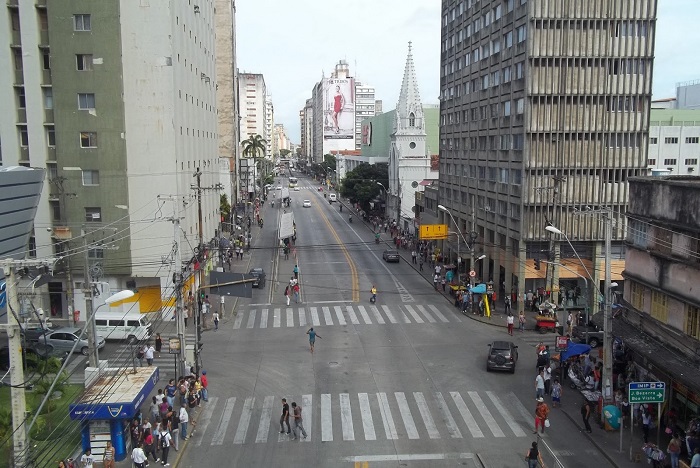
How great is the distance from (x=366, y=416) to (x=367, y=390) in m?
2.86

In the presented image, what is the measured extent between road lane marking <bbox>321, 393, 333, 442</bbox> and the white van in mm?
13783

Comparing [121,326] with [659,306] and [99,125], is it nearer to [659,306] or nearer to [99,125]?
[99,125]

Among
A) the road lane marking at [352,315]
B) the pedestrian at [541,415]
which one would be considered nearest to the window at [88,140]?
the road lane marking at [352,315]

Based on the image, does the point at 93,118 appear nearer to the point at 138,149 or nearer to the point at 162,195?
the point at 138,149

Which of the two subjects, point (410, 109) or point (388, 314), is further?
point (410, 109)

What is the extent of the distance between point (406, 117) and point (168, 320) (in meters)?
60.9

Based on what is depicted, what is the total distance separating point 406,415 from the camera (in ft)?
81.1

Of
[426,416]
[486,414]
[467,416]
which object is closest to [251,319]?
[426,416]

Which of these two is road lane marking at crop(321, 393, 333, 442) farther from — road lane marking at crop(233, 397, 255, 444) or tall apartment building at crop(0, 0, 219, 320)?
tall apartment building at crop(0, 0, 219, 320)

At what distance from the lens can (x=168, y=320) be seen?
41.6 m

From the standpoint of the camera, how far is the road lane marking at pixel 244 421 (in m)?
22.9

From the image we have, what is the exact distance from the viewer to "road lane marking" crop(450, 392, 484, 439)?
2319 cm

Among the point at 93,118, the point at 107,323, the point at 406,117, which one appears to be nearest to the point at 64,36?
the point at 93,118

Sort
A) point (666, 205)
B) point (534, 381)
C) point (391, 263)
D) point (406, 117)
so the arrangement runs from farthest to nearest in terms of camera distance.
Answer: point (406, 117)
point (391, 263)
point (534, 381)
point (666, 205)
